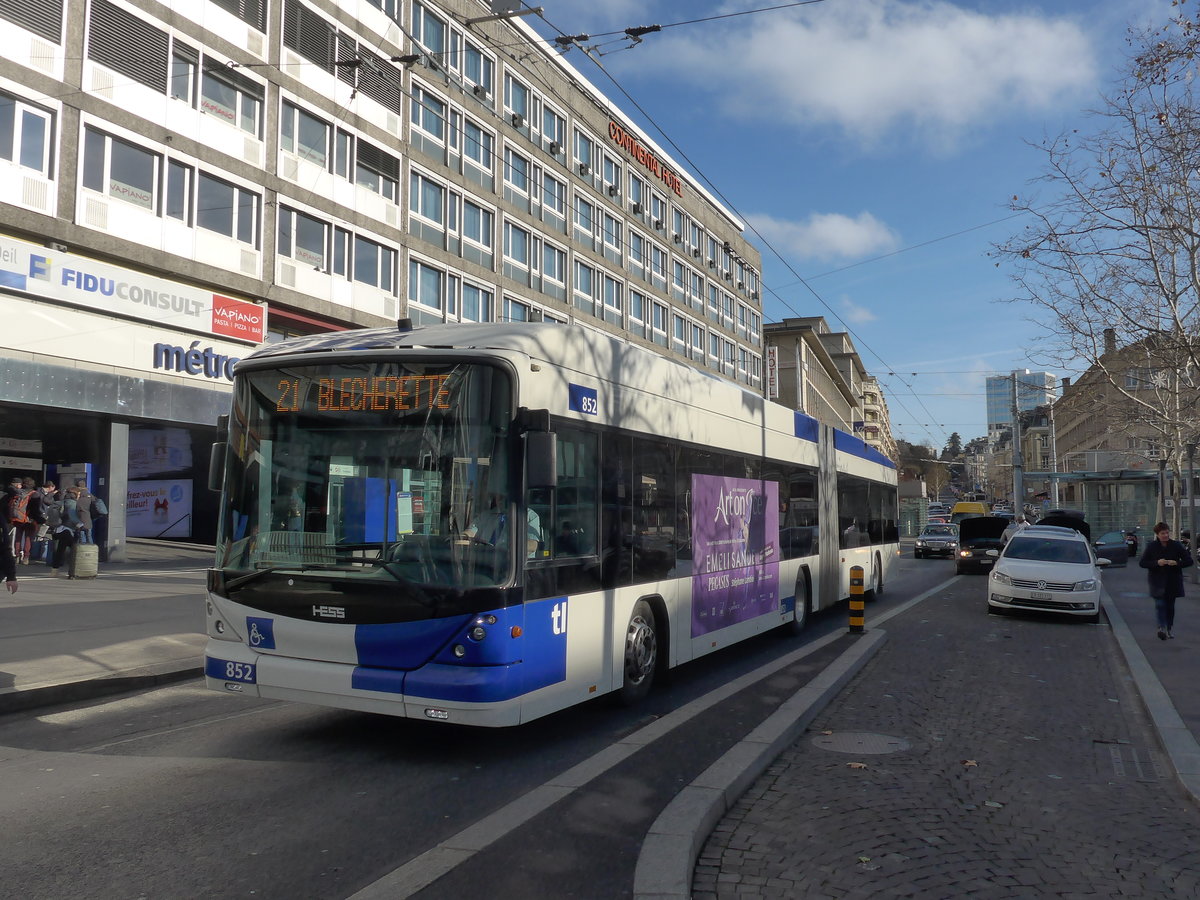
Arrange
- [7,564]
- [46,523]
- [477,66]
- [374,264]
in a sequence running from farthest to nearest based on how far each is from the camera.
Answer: [477,66] < [374,264] < [46,523] < [7,564]

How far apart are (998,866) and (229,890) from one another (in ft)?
11.6

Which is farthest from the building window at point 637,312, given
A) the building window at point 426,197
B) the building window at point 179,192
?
the building window at point 179,192

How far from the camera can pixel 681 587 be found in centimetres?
879

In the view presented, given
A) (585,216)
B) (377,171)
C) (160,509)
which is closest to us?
(377,171)

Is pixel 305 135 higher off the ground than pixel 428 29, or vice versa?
pixel 428 29

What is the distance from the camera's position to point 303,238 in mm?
24953

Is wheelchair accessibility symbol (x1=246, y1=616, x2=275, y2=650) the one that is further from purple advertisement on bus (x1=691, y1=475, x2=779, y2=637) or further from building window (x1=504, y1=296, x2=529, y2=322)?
building window (x1=504, y1=296, x2=529, y2=322)

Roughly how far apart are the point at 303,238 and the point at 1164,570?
68.9 feet

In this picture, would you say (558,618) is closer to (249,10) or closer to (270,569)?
(270,569)

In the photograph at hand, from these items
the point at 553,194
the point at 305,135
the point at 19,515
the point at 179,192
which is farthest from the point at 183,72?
the point at 553,194

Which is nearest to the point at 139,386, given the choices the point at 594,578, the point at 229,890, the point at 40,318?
the point at 40,318

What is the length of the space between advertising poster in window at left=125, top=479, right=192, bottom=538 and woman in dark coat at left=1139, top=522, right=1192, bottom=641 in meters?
25.4

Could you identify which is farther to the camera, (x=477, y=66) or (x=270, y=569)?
(x=477, y=66)

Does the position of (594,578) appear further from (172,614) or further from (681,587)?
(172,614)
